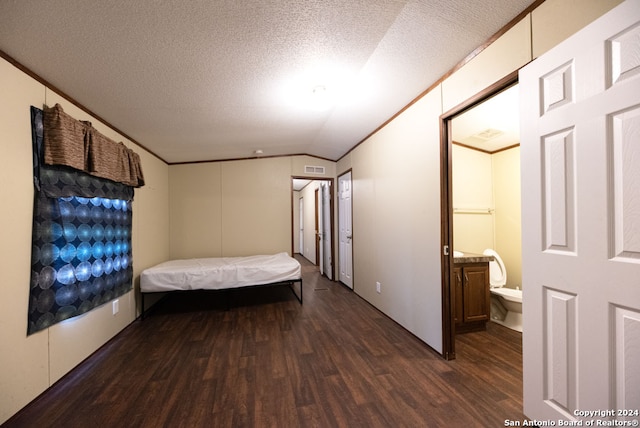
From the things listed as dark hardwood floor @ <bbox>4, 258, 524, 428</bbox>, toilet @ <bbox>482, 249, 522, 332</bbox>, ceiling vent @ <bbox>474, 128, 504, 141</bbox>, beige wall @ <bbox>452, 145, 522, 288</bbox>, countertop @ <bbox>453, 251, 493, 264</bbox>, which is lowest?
dark hardwood floor @ <bbox>4, 258, 524, 428</bbox>

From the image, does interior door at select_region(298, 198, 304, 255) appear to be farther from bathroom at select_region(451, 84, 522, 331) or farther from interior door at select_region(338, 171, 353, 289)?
bathroom at select_region(451, 84, 522, 331)

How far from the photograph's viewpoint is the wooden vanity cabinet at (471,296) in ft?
8.43

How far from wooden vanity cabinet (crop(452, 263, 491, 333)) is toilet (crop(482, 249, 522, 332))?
238mm

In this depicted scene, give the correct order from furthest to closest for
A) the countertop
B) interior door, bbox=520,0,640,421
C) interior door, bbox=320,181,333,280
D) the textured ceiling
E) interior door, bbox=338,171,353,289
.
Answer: interior door, bbox=320,181,333,280 < interior door, bbox=338,171,353,289 < the countertop < the textured ceiling < interior door, bbox=520,0,640,421

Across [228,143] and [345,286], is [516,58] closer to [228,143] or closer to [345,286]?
[228,143]

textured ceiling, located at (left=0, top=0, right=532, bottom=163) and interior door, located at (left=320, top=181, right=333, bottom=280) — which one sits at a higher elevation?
textured ceiling, located at (left=0, top=0, right=532, bottom=163)

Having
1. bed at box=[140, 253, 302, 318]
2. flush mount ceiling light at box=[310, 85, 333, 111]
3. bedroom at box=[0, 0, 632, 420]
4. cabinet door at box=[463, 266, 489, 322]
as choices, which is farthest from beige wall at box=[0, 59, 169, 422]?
cabinet door at box=[463, 266, 489, 322]

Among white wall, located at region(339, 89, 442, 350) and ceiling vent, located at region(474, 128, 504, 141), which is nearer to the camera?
white wall, located at region(339, 89, 442, 350)

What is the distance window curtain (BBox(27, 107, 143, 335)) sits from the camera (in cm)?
170

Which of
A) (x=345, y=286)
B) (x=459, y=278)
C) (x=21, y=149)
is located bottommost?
(x=345, y=286)

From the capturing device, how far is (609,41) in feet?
3.29

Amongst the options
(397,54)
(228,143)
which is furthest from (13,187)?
(397,54)

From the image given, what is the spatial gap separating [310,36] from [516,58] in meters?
1.25

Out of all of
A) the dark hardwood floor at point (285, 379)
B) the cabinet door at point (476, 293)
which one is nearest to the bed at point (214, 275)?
the dark hardwood floor at point (285, 379)
